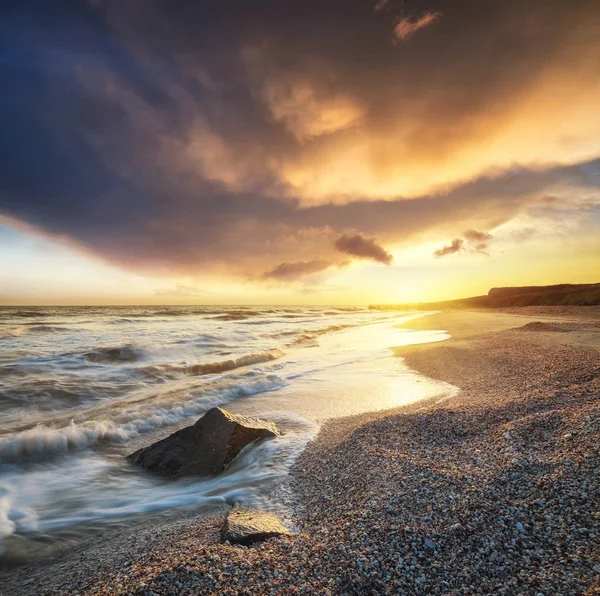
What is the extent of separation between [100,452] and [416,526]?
573 cm

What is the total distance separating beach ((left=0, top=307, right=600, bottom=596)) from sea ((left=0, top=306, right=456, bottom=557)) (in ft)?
1.87

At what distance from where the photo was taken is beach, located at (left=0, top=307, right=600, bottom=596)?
2.25 meters

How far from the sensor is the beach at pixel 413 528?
225 centimetres

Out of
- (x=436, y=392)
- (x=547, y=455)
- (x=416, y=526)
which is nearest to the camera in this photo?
(x=416, y=526)

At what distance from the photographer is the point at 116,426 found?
23.2 feet

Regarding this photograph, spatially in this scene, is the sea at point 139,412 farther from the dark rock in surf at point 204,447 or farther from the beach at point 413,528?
the beach at point 413,528

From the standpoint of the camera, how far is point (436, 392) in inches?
308

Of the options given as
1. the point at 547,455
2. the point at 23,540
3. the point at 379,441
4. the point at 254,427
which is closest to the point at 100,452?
the point at 23,540

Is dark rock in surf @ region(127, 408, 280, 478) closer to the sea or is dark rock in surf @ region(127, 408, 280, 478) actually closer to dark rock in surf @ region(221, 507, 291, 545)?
the sea

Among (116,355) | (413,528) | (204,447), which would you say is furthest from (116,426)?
(116,355)

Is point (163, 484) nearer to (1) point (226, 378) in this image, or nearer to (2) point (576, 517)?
(2) point (576, 517)

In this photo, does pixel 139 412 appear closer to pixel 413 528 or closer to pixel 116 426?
pixel 116 426

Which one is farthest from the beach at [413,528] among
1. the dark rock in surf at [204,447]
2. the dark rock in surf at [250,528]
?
the dark rock in surf at [204,447]

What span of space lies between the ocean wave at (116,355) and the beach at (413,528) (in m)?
11.6
